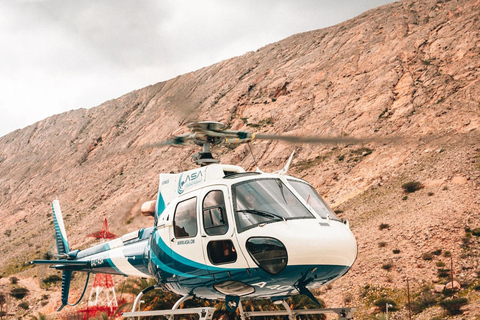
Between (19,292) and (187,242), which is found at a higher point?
(187,242)

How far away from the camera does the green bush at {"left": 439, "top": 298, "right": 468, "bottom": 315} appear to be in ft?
58.5

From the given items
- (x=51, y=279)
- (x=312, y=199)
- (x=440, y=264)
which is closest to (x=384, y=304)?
(x=440, y=264)

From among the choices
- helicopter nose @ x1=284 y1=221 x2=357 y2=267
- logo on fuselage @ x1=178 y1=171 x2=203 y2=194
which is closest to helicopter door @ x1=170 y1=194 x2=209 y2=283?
logo on fuselage @ x1=178 y1=171 x2=203 y2=194

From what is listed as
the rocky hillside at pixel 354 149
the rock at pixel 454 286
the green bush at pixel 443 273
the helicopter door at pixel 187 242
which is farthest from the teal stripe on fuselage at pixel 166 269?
the green bush at pixel 443 273

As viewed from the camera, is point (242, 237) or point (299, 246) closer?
point (299, 246)

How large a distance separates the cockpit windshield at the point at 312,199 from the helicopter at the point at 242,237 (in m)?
0.02

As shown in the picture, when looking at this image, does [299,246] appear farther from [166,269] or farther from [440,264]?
[440,264]

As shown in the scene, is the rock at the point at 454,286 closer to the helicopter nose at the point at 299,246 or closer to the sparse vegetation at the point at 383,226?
the sparse vegetation at the point at 383,226

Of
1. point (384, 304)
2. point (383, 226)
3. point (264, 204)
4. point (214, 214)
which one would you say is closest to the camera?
point (264, 204)

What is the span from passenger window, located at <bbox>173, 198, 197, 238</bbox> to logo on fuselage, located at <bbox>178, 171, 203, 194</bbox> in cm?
68

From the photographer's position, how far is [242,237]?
582cm

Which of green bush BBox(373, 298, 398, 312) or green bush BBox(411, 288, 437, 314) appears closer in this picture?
green bush BBox(411, 288, 437, 314)

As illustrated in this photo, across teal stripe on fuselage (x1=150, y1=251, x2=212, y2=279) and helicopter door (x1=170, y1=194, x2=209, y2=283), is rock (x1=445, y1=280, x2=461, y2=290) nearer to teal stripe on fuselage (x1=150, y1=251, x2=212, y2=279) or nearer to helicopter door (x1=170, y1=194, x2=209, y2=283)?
teal stripe on fuselage (x1=150, y1=251, x2=212, y2=279)

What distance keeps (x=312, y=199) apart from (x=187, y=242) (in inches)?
83.5
